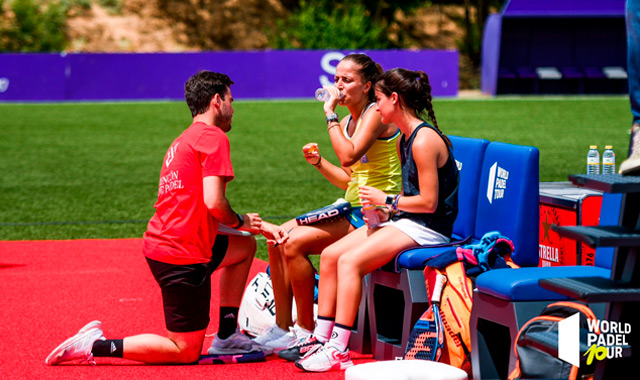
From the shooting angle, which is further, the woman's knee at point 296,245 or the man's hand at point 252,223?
the woman's knee at point 296,245

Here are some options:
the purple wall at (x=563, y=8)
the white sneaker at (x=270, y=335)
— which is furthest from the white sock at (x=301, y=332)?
the purple wall at (x=563, y=8)

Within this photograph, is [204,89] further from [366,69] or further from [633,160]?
[633,160]

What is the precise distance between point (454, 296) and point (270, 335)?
4.12ft

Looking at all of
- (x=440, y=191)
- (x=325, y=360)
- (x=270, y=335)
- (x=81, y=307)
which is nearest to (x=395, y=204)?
(x=440, y=191)

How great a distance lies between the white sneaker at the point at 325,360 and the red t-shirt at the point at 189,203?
71cm

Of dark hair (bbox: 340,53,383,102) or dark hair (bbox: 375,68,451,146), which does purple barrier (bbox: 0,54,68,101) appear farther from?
dark hair (bbox: 375,68,451,146)

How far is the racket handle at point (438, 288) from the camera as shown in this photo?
14.5 feet

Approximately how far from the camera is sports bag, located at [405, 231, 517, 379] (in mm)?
4355

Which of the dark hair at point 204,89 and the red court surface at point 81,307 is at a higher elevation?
the dark hair at point 204,89

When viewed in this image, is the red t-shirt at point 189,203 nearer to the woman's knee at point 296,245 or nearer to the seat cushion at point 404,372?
the woman's knee at point 296,245

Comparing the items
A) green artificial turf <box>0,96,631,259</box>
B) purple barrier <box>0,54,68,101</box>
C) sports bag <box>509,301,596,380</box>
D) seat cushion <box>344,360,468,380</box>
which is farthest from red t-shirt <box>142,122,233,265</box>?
purple barrier <box>0,54,68,101</box>

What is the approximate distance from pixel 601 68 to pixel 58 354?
2958 centimetres

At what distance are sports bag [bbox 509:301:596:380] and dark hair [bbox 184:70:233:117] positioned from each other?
2.02 meters

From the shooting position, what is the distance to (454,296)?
439cm
